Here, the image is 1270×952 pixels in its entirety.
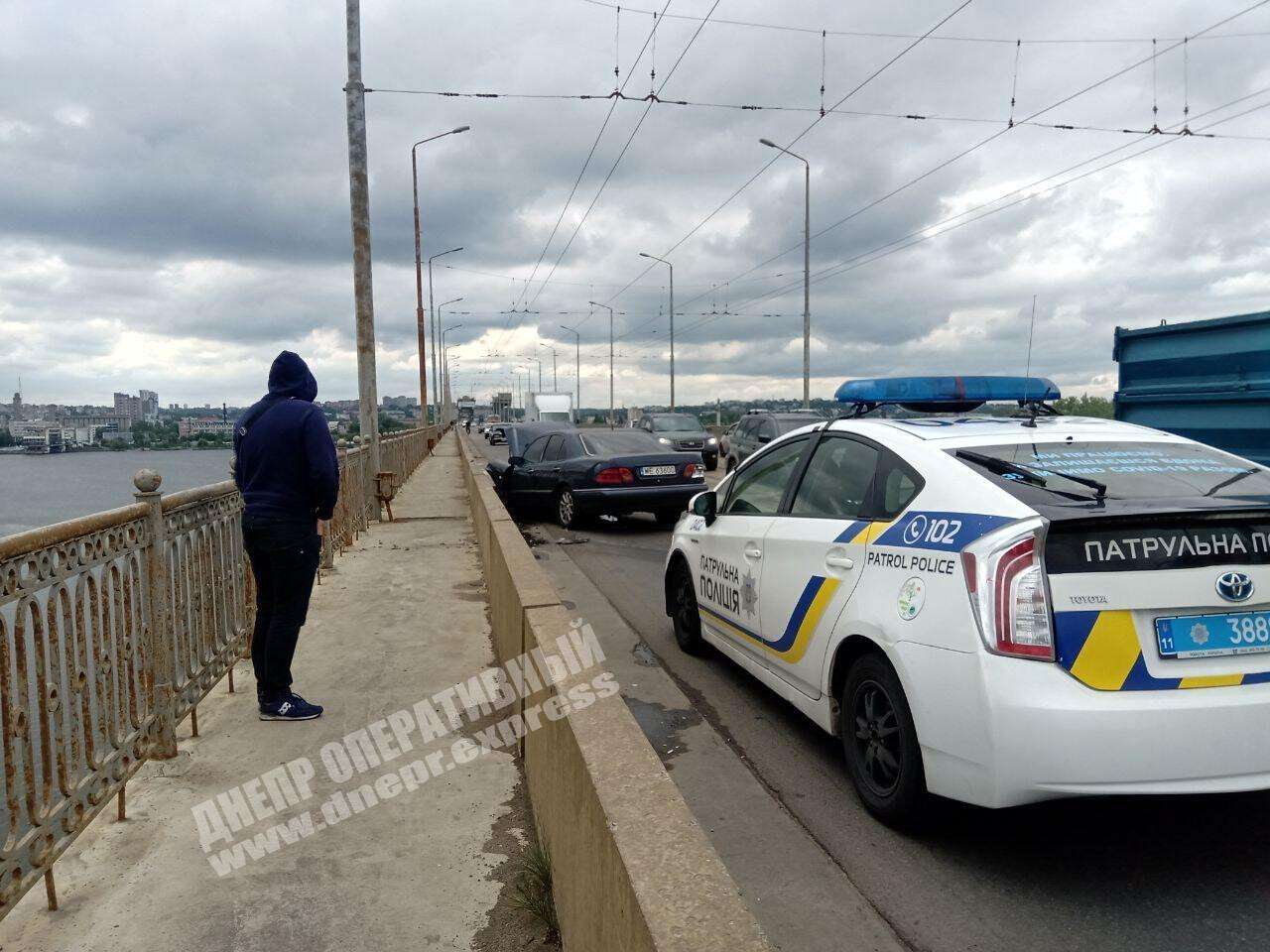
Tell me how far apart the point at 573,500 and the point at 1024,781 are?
1011 cm

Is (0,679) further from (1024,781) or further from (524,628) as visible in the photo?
(1024,781)

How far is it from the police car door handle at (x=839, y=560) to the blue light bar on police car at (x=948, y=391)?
131cm

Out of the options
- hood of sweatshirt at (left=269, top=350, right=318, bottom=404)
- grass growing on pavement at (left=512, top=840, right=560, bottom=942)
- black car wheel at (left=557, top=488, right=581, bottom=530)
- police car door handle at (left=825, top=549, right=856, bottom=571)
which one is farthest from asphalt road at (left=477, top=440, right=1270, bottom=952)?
black car wheel at (left=557, top=488, right=581, bottom=530)

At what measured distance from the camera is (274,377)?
4.66 meters

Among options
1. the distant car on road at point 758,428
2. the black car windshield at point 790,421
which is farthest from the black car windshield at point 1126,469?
the black car windshield at point 790,421

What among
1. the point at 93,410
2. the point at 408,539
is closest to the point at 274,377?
the point at 93,410

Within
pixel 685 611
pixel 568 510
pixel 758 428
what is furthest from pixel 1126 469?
pixel 758 428

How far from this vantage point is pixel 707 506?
5.70m

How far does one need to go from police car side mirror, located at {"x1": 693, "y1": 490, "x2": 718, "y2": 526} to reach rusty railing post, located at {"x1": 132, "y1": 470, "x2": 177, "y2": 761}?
9.88ft

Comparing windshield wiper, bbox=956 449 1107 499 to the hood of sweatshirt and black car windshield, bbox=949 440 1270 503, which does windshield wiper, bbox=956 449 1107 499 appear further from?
the hood of sweatshirt

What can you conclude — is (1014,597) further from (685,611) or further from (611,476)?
(611,476)

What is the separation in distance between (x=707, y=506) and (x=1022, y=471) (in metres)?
2.51

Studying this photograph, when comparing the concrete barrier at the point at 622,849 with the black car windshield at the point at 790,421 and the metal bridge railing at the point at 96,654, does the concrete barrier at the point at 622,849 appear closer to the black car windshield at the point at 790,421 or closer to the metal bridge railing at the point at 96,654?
the metal bridge railing at the point at 96,654

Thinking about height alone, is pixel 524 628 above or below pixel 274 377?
below
